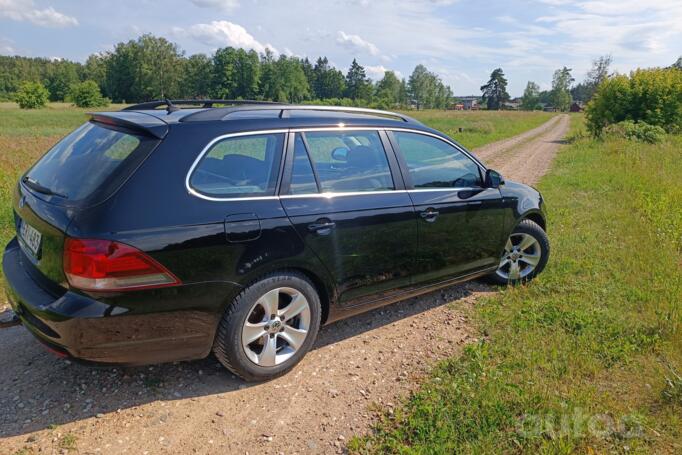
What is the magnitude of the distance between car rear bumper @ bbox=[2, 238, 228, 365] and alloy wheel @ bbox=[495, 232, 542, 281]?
3.22m

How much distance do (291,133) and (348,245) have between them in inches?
34.9

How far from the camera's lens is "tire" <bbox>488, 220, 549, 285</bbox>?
15.5 feet

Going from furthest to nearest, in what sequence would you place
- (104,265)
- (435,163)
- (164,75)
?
(164,75) → (435,163) → (104,265)

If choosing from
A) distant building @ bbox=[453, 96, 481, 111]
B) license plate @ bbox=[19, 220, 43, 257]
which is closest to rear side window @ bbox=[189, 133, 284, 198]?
license plate @ bbox=[19, 220, 43, 257]

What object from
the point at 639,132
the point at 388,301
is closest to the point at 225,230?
the point at 388,301

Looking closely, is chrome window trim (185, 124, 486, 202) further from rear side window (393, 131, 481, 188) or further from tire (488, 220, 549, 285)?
tire (488, 220, 549, 285)

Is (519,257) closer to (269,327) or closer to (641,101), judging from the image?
(269,327)

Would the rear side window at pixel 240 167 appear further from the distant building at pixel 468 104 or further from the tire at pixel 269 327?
the distant building at pixel 468 104

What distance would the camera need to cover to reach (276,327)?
3.02m

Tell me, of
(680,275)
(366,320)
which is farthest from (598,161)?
(366,320)

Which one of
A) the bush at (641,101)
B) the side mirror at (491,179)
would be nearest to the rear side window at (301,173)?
the side mirror at (491,179)

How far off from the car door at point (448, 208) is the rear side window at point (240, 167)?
3.74 ft

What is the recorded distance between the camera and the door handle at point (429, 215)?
3.69 metres

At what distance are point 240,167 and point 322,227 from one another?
673 millimetres
